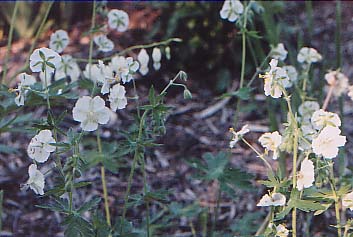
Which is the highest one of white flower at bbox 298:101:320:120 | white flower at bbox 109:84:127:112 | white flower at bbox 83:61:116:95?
white flower at bbox 83:61:116:95

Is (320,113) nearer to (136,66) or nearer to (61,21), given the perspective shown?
(136,66)

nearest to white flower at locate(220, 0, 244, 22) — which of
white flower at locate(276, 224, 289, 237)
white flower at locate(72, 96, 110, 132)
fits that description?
white flower at locate(72, 96, 110, 132)

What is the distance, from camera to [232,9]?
2.24 metres

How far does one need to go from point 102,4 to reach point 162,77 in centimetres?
139

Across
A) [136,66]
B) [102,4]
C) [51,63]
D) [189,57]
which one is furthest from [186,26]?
[51,63]

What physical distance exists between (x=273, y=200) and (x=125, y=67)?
24.6 inches

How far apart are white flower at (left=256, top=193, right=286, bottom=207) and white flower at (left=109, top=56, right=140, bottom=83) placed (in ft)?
1.60

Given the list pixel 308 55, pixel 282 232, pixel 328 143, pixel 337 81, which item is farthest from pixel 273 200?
pixel 337 81

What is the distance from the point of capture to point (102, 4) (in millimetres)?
2318

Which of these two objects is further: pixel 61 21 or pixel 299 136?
pixel 61 21

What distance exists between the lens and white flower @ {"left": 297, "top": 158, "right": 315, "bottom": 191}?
5.01 feet

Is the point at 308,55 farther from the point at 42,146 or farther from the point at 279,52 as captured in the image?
the point at 42,146

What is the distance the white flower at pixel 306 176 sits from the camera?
1.53 meters

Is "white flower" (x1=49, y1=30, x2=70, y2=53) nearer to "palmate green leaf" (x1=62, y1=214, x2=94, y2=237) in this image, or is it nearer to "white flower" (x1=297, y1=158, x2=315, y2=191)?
"palmate green leaf" (x1=62, y1=214, x2=94, y2=237)
